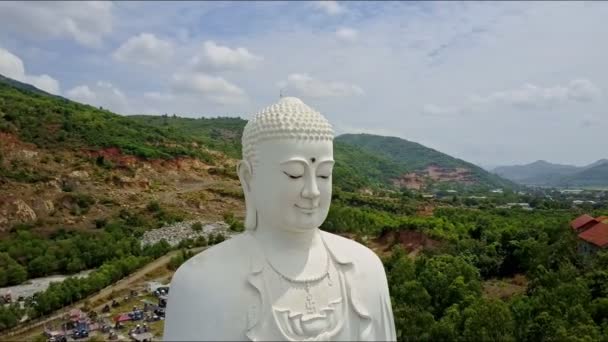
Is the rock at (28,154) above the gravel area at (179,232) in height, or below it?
above

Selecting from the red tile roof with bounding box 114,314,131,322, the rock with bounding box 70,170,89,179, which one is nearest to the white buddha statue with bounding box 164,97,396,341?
the red tile roof with bounding box 114,314,131,322

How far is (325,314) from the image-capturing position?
498 cm

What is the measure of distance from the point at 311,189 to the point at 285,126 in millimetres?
603

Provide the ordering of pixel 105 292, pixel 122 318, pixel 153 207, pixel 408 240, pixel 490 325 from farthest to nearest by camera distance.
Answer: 1. pixel 153 207
2. pixel 408 240
3. pixel 105 292
4. pixel 122 318
5. pixel 490 325

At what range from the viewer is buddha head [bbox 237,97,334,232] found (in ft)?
16.3

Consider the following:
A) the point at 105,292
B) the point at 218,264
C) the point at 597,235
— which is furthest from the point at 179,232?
the point at 218,264

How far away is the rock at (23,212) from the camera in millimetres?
37312

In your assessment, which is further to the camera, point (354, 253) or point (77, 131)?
point (77, 131)

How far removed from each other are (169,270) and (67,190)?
15660 millimetres

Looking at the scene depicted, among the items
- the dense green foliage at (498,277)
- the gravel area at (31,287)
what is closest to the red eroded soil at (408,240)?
the dense green foliage at (498,277)

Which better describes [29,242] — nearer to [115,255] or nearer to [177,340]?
[115,255]

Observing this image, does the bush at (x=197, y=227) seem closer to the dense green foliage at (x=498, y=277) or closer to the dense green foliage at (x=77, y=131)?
the dense green foliage at (x=498, y=277)

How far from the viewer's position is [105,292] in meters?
27.0

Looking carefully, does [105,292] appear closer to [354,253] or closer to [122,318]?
[122,318]
